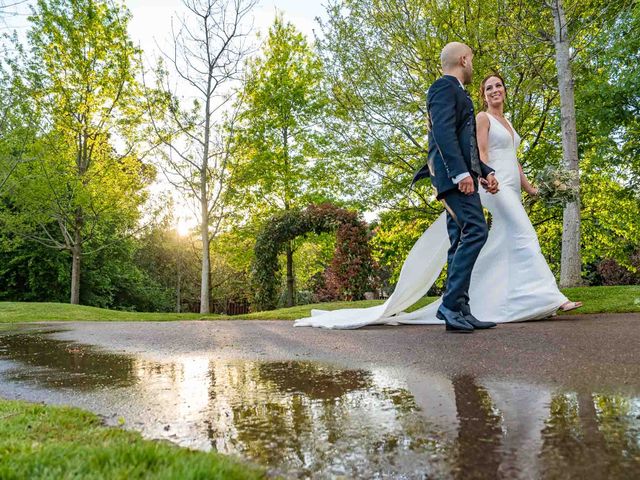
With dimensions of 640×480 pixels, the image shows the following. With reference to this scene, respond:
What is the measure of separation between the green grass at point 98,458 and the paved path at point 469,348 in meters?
1.82

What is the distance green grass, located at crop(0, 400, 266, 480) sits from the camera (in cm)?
142

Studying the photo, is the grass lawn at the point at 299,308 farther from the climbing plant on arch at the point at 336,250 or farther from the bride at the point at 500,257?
the climbing plant on arch at the point at 336,250

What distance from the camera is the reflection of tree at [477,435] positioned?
1476 mm

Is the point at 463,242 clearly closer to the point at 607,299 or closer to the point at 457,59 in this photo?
the point at 457,59

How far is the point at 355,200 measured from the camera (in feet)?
43.7

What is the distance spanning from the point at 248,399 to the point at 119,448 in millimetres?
969

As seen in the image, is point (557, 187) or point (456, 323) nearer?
point (456, 323)

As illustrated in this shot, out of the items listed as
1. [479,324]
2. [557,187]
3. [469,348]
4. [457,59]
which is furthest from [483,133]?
[469,348]

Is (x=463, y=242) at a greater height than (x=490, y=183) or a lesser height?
lesser

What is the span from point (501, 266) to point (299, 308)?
6044mm

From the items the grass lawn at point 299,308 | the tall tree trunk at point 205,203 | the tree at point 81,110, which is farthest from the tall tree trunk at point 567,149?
the tree at point 81,110

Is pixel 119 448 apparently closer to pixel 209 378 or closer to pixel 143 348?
pixel 209 378

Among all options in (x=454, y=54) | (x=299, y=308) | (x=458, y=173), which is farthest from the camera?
(x=299, y=308)

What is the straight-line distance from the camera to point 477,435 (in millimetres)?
1771
